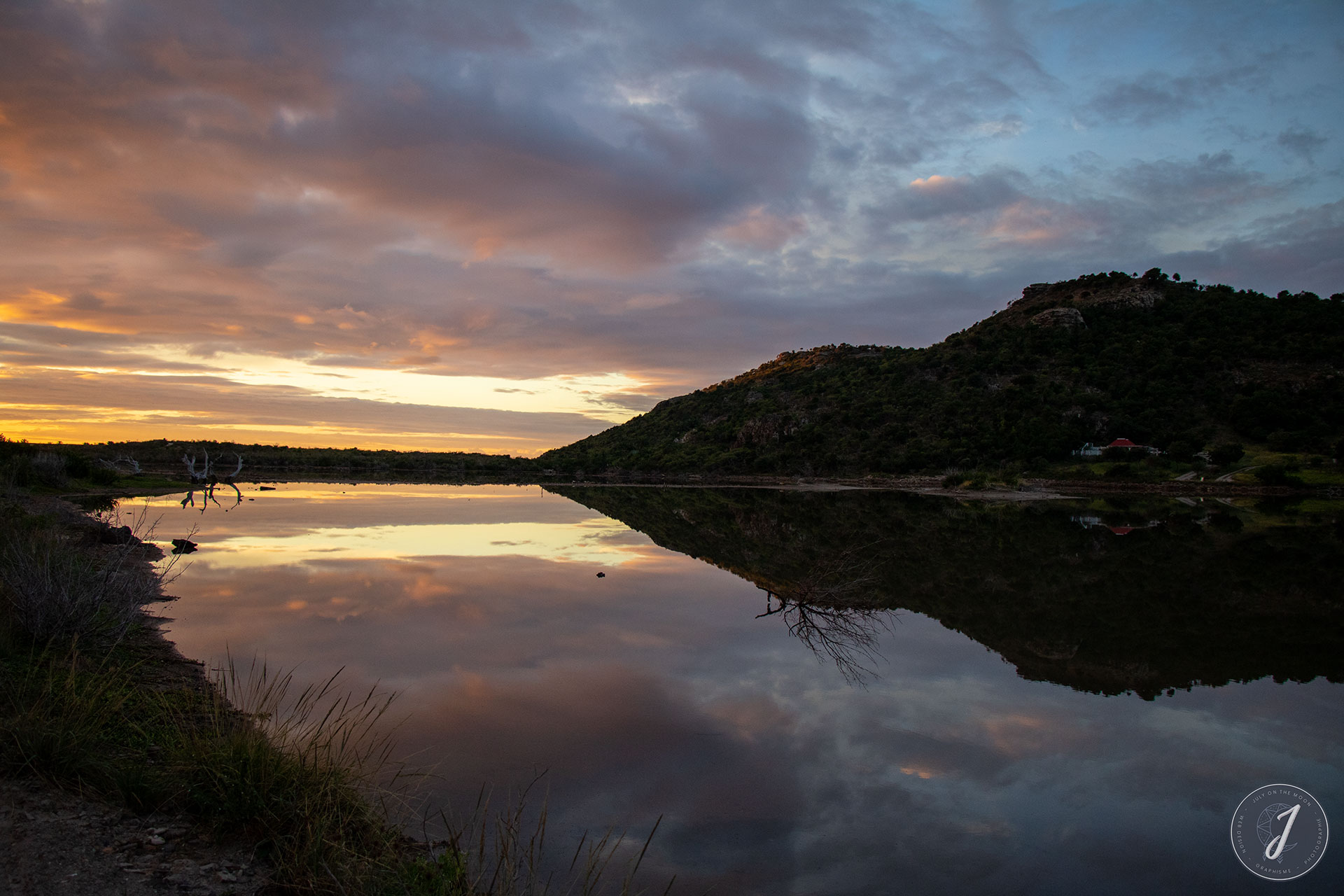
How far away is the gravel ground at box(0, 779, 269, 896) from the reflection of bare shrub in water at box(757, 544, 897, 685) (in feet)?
25.5

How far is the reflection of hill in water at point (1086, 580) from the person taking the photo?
11.3 m

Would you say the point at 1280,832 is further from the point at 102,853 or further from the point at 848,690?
the point at 102,853

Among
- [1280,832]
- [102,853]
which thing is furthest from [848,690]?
[102,853]

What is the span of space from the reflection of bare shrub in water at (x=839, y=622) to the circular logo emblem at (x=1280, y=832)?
14.5 feet

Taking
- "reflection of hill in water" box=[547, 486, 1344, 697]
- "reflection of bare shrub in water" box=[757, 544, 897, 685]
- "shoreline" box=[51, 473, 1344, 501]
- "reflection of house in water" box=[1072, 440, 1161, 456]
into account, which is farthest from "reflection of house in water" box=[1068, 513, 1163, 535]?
"reflection of house in water" box=[1072, 440, 1161, 456]

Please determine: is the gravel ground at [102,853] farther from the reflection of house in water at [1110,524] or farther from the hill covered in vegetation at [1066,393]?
the hill covered in vegetation at [1066,393]

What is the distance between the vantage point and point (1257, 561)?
20594mm

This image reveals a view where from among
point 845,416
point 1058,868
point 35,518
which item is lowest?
point 1058,868

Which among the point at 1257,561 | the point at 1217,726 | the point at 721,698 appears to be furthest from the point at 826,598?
the point at 1257,561

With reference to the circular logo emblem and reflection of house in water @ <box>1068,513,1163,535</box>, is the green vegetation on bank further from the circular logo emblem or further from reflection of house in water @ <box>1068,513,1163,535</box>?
reflection of house in water @ <box>1068,513,1163,535</box>

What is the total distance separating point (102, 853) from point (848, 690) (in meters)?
7.96

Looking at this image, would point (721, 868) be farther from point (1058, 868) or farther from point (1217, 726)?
point (1217, 726)

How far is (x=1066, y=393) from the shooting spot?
246 ft

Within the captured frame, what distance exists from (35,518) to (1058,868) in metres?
21.3
